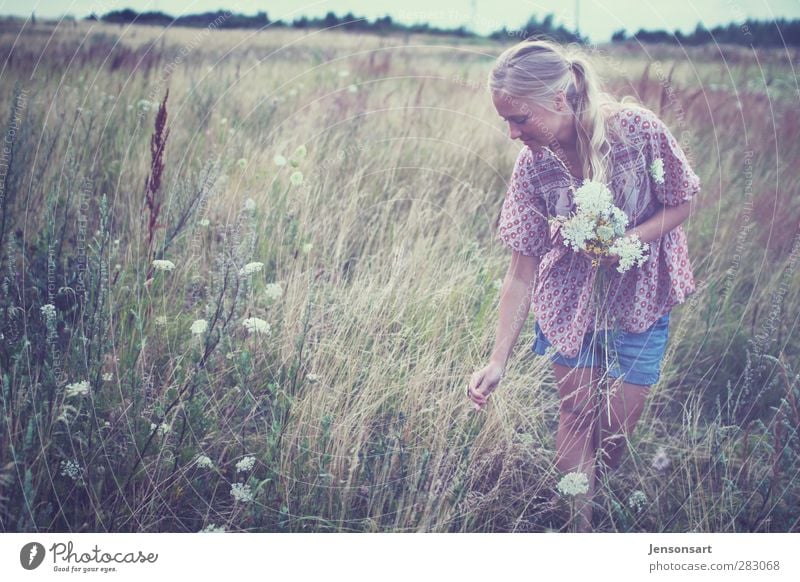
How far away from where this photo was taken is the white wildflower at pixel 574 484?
174cm

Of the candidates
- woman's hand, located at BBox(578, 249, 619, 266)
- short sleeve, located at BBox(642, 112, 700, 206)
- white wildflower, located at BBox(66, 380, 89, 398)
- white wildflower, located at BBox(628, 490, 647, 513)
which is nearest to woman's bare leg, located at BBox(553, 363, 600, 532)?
white wildflower, located at BBox(628, 490, 647, 513)

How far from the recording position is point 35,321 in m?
1.79

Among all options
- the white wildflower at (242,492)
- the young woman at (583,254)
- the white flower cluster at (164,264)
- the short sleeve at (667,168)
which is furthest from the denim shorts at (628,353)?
the white flower cluster at (164,264)

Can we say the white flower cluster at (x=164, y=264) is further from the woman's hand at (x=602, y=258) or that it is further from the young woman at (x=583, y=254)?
the woman's hand at (x=602, y=258)

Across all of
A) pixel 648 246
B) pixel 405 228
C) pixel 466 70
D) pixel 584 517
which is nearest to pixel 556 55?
pixel 648 246

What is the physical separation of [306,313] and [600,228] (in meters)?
0.87

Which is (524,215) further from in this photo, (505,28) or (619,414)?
(505,28)

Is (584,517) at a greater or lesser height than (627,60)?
lesser

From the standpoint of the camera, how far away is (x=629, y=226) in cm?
168

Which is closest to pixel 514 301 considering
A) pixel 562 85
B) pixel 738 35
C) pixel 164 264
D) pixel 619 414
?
pixel 619 414

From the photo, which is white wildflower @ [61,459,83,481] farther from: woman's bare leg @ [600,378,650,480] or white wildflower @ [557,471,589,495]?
woman's bare leg @ [600,378,650,480]

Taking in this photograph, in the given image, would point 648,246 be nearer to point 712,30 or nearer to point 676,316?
point 676,316

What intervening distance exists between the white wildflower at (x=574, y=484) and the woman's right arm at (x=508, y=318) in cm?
30

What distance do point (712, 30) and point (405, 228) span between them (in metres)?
1.22
